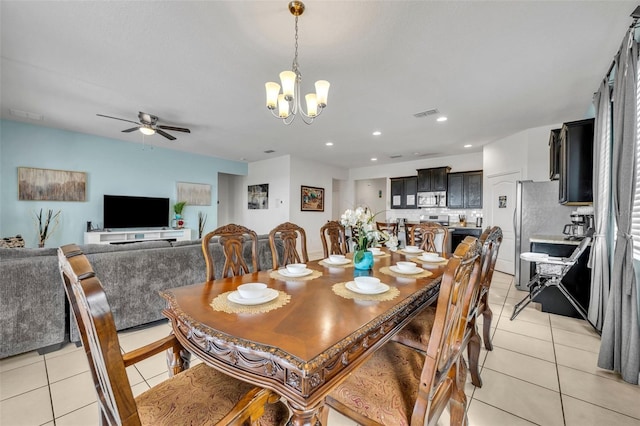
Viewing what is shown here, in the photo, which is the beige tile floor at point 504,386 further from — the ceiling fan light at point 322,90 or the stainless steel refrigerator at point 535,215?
the ceiling fan light at point 322,90

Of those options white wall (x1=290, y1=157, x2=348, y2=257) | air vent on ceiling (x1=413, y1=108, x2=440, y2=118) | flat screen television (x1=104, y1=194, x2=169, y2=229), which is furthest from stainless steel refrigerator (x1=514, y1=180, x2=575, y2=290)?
flat screen television (x1=104, y1=194, x2=169, y2=229)

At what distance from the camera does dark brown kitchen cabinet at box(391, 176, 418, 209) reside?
283 inches

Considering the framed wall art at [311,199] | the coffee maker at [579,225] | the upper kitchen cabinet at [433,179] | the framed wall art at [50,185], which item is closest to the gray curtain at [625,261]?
the coffee maker at [579,225]

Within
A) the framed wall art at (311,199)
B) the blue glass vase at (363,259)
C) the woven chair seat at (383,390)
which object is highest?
the framed wall art at (311,199)

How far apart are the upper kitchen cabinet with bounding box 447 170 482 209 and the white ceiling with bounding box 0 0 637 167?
6.55 ft

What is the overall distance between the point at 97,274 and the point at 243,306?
1.90 meters

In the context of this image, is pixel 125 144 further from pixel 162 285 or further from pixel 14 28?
pixel 162 285

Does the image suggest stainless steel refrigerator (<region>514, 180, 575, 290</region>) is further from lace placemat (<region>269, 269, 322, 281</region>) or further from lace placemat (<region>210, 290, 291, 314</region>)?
lace placemat (<region>210, 290, 291, 314</region>)

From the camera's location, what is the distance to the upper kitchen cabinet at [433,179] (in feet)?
21.5

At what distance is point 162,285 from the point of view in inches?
100

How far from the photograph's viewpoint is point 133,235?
5.46 m

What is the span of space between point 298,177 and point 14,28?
16.7ft

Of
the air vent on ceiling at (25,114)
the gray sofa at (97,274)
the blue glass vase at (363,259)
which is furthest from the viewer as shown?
the air vent on ceiling at (25,114)

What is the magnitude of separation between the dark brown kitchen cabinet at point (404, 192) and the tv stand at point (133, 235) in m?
5.62
